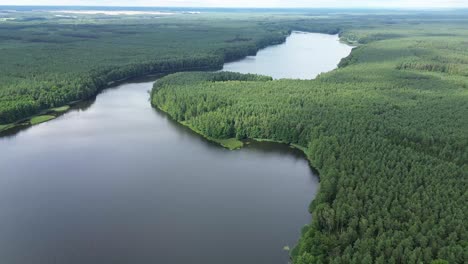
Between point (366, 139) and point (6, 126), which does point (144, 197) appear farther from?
point (6, 126)

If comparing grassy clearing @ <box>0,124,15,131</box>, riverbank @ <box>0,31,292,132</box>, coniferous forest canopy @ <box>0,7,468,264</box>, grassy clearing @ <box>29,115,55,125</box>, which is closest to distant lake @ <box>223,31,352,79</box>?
riverbank @ <box>0,31,292,132</box>

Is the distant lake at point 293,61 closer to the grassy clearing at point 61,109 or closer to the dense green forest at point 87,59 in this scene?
the dense green forest at point 87,59

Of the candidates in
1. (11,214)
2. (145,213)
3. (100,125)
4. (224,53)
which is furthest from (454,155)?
(224,53)

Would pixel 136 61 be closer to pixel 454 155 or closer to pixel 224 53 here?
pixel 224 53

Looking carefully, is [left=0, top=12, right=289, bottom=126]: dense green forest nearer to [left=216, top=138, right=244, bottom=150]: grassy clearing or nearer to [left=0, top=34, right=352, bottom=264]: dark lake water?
[left=0, top=34, right=352, bottom=264]: dark lake water

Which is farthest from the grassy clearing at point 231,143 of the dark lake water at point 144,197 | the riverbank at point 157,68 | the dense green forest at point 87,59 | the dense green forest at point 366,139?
the dense green forest at point 87,59

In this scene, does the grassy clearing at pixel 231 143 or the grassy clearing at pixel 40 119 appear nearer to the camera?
the grassy clearing at pixel 231 143

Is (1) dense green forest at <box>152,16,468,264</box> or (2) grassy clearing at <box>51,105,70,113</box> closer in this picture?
(1) dense green forest at <box>152,16,468,264</box>
